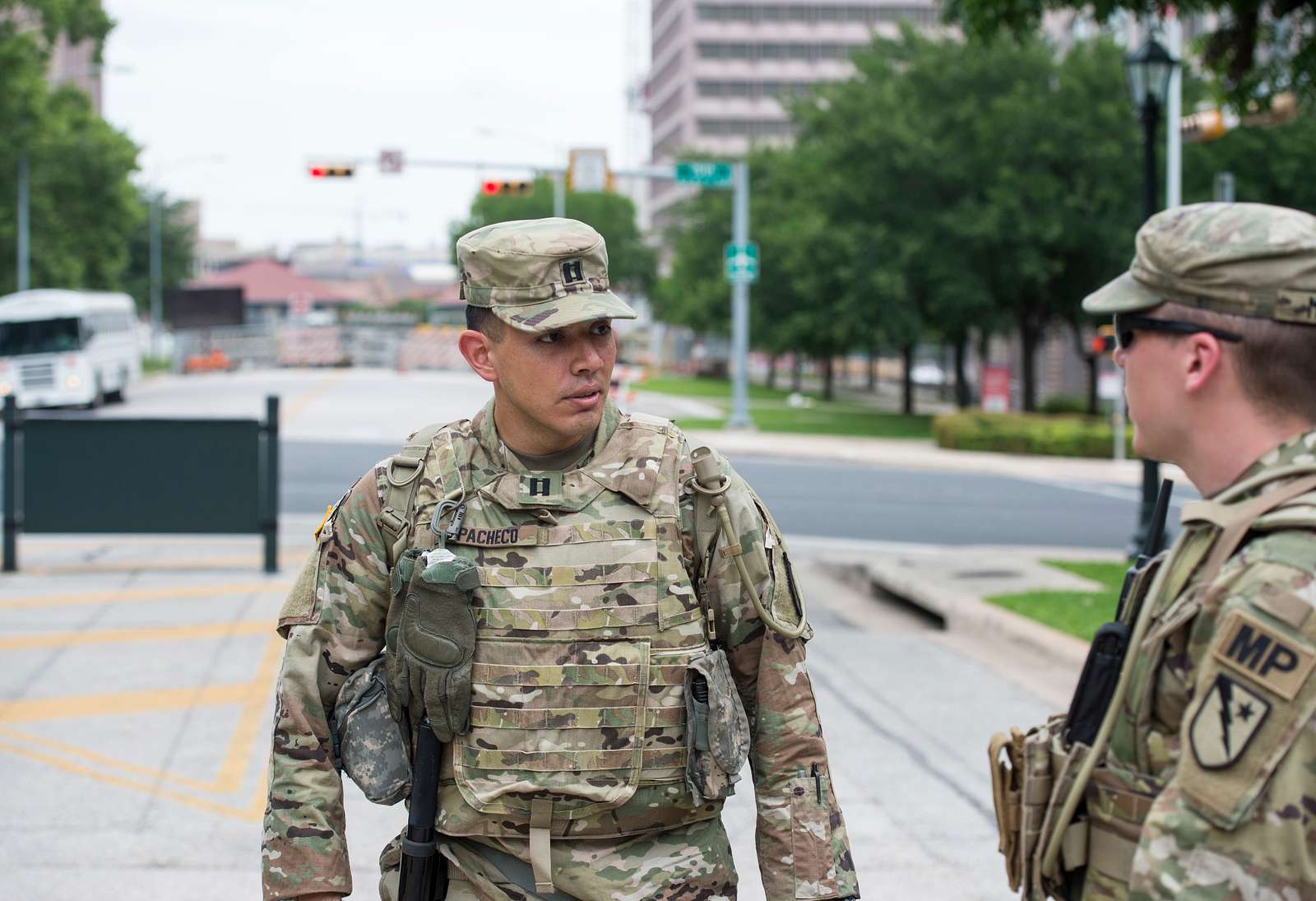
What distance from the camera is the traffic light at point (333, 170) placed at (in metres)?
30.8

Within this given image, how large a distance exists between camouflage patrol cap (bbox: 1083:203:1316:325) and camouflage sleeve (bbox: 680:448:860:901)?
0.97 m

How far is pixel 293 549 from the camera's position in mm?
13273

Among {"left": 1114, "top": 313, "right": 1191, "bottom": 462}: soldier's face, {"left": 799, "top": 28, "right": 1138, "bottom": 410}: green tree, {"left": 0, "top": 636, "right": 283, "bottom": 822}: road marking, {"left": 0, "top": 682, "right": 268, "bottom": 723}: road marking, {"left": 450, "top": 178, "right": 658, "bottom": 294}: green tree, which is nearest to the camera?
{"left": 1114, "top": 313, "right": 1191, "bottom": 462}: soldier's face

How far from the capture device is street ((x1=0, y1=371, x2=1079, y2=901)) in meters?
5.44

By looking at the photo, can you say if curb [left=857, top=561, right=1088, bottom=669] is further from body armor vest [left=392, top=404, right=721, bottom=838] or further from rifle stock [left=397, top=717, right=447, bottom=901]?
rifle stock [left=397, top=717, right=447, bottom=901]

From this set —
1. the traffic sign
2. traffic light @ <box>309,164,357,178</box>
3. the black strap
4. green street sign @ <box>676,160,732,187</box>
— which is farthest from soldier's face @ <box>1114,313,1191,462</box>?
traffic light @ <box>309,164,357,178</box>

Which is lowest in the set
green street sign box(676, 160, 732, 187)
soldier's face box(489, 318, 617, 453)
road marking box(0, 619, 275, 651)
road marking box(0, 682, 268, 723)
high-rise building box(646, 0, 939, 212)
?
road marking box(0, 682, 268, 723)

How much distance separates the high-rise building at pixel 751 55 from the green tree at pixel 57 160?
71.6 meters

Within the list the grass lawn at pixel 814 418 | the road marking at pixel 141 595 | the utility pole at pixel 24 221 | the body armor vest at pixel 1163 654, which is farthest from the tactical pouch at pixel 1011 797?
the utility pole at pixel 24 221

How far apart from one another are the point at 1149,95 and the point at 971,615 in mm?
4612

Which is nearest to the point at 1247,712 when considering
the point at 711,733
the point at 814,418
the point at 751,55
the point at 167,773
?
the point at 711,733

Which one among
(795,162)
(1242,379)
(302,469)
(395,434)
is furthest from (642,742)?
(795,162)

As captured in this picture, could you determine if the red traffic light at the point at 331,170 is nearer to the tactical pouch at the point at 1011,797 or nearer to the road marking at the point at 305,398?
the road marking at the point at 305,398

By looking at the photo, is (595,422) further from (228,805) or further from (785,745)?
(228,805)
